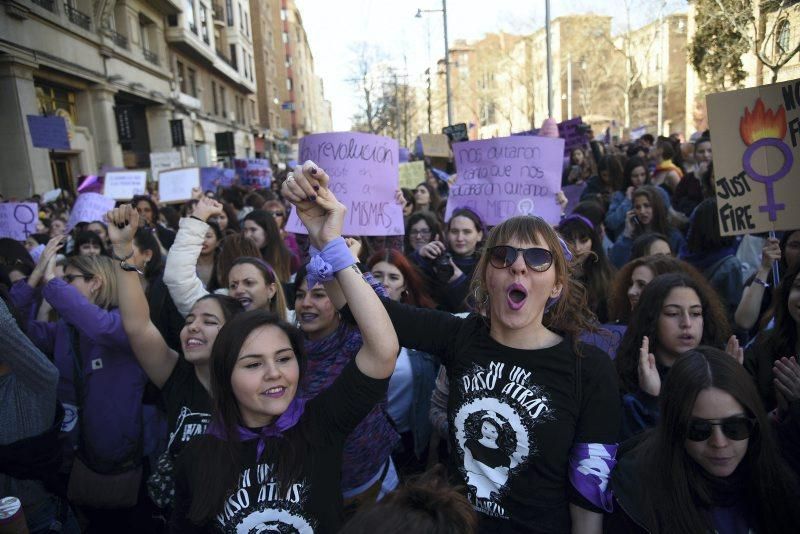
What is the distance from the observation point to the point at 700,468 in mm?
1654

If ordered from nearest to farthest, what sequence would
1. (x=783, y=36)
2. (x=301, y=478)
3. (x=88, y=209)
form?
1. (x=301, y=478)
2. (x=88, y=209)
3. (x=783, y=36)

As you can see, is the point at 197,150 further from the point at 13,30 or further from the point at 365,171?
the point at 365,171

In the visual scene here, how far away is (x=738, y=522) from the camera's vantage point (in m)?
1.62

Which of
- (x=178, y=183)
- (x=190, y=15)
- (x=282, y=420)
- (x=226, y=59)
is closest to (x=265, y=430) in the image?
(x=282, y=420)

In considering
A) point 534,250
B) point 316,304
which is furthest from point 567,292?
point 316,304

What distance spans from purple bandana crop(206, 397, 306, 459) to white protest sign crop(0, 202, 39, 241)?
5105mm

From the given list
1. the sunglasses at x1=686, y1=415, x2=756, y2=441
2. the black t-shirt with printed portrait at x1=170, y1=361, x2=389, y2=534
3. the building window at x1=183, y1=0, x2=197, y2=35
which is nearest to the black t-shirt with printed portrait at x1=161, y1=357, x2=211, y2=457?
the black t-shirt with printed portrait at x1=170, y1=361, x2=389, y2=534

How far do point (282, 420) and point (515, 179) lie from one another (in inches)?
130

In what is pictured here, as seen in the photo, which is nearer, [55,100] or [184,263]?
[184,263]

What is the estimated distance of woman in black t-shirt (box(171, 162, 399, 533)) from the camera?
1.65m

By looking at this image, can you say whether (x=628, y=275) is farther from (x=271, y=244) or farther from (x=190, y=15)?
(x=190, y=15)

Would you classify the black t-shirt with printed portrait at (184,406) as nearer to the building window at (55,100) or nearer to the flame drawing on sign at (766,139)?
the flame drawing on sign at (766,139)

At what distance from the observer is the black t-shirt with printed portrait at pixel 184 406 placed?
2.18 meters

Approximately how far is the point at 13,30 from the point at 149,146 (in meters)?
11.0
